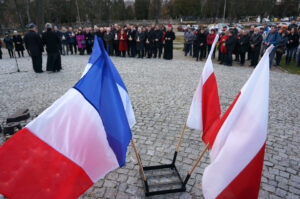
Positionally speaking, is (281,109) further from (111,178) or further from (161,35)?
(161,35)

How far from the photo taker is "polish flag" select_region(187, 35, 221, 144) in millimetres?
3117

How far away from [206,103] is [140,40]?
11.8 metres

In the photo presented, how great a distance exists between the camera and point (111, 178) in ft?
11.6

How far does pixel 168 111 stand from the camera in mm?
6109

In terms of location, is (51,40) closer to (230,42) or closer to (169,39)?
(169,39)

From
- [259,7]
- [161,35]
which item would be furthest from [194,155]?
[259,7]

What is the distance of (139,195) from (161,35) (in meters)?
12.4

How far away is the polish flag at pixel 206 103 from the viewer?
312 cm

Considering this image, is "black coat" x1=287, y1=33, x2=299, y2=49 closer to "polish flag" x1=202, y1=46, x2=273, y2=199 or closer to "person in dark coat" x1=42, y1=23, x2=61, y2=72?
"polish flag" x1=202, y1=46, x2=273, y2=199

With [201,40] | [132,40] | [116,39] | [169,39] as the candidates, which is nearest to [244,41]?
[201,40]

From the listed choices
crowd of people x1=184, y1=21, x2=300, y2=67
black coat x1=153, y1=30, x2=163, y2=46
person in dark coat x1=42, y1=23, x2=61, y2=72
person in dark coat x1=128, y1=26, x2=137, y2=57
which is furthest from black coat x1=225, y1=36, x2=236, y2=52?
person in dark coat x1=42, y1=23, x2=61, y2=72

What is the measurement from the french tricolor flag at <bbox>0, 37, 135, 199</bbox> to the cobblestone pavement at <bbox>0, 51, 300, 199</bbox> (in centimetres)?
126

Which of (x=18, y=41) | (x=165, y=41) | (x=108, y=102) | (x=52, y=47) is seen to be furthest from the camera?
(x=18, y=41)

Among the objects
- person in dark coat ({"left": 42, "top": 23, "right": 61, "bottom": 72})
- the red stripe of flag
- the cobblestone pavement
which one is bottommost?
the cobblestone pavement
